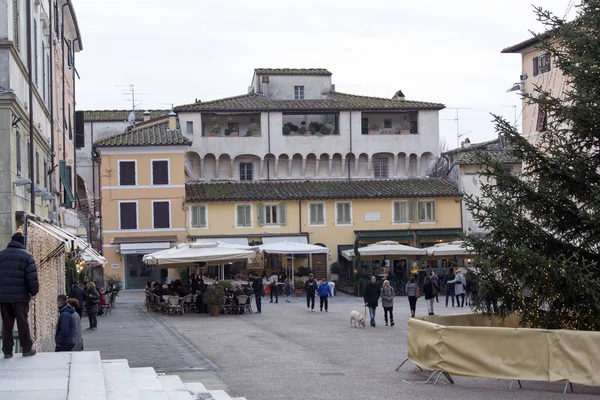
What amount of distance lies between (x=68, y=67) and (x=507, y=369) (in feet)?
99.1

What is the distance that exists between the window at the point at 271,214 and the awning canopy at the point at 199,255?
21.7m

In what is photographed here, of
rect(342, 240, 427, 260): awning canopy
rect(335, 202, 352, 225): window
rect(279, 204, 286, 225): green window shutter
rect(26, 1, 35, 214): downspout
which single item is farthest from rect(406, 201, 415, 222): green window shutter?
rect(26, 1, 35, 214): downspout

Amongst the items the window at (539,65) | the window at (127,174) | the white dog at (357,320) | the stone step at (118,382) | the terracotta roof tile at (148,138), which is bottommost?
the white dog at (357,320)

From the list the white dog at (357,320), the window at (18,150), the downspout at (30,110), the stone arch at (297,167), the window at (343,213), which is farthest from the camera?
the stone arch at (297,167)

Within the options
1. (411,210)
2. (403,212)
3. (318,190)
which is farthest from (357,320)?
(411,210)

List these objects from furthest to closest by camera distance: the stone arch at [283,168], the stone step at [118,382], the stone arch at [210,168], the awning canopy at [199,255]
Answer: the stone arch at [283,168], the stone arch at [210,168], the awning canopy at [199,255], the stone step at [118,382]

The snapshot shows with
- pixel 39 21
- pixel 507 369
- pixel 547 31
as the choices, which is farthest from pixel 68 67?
pixel 507 369

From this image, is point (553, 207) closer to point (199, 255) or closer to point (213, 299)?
point (199, 255)

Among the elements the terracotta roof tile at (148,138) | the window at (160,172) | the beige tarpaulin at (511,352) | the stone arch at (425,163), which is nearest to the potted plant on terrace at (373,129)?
the stone arch at (425,163)

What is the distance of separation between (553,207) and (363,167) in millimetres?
45096

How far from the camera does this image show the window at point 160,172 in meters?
53.3

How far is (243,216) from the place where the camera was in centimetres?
5466

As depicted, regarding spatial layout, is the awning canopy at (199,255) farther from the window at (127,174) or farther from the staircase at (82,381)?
the window at (127,174)

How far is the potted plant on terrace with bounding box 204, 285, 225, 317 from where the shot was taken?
104 feet
